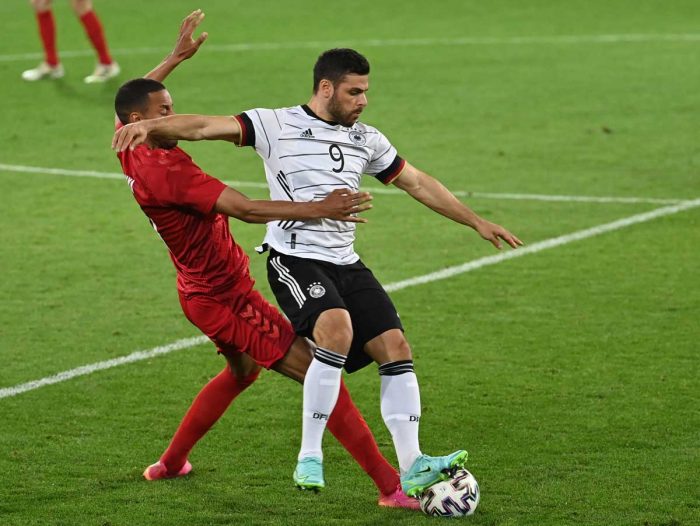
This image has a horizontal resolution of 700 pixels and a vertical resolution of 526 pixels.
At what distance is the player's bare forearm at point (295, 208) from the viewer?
5879 mm

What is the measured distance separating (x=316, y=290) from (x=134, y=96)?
1.18m

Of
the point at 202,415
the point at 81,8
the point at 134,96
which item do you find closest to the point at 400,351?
the point at 202,415

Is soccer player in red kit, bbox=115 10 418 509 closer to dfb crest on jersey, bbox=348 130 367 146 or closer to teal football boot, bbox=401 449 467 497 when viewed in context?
teal football boot, bbox=401 449 467 497

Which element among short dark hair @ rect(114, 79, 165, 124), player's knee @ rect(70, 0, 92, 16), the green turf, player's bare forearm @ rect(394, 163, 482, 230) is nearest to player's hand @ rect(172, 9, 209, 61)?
short dark hair @ rect(114, 79, 165, 124)

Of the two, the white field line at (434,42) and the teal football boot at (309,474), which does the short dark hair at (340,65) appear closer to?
the teal football boot at (309,474)

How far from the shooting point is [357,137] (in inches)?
255

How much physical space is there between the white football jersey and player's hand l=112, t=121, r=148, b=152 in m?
0.59

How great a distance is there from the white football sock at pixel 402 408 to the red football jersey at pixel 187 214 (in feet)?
2.76

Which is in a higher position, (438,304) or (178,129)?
(178,129)

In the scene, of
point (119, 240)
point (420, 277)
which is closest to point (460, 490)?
point (420, 277)

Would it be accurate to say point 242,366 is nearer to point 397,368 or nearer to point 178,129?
point 397,368

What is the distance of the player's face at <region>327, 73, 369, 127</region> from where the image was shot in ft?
20.6

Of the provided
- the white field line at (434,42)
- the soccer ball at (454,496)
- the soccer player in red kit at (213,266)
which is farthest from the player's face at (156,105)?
the white field line at (434,42)

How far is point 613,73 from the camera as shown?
18953 millimetres
